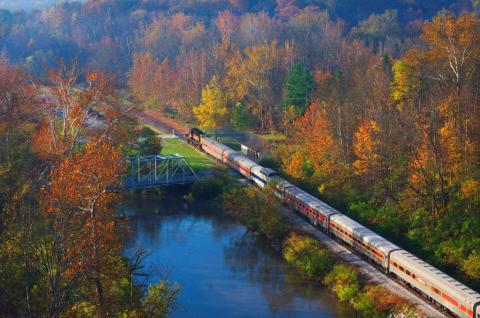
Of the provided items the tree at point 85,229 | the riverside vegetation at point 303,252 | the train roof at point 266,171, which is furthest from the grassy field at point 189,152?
the tree at point 85,229

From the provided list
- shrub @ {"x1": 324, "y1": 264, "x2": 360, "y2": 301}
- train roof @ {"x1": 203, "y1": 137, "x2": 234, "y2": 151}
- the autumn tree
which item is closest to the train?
shrub @ {"x1": 324, "y1": 264, "x2": 360, "y2": 301}

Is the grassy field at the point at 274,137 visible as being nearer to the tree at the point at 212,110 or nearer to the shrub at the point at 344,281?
the tree at the point at 212,110

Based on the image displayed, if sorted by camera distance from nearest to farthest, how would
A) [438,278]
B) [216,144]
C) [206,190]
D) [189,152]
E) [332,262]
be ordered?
1. [438,278]
2. [332,262]
3. [206,190]
4. [216,144]
5. [189,152]

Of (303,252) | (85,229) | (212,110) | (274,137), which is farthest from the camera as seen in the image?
(212,110)

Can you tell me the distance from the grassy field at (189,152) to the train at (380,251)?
20.8 feet

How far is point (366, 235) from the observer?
1575 inches

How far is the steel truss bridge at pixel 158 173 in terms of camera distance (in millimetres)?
55878

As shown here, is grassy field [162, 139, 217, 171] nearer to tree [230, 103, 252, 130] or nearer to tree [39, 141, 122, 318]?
tree [230, 103, 252, 130]

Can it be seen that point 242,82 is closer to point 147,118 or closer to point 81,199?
point 147,118

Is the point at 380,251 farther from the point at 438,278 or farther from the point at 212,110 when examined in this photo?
the point at 212,110

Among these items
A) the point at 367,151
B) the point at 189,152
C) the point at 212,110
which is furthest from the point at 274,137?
the point at 367,151

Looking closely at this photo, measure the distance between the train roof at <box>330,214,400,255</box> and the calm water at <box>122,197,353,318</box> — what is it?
4.01 metres

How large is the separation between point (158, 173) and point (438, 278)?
108ft

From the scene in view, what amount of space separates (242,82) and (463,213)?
4531 cm
